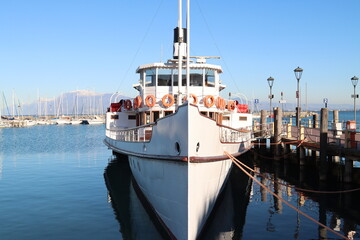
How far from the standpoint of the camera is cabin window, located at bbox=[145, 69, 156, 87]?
1822cm

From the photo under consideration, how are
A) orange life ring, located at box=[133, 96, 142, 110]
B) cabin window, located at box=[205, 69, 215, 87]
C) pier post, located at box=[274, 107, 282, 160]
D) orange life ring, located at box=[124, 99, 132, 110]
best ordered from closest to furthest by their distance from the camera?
orange life ring, located at box=[133, 96, 142, 110] → cabin window, located at box=[205, 69, 215, 87] → orange life ring, located at box=[124, 99, 132, 110] → pier post, located at box=[274, 107, 282, 160]

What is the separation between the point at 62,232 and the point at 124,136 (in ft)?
23.9

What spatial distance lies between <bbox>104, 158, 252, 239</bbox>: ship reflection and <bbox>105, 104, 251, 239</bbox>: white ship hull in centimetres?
70

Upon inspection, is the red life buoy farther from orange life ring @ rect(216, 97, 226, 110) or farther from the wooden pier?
the wooden pier

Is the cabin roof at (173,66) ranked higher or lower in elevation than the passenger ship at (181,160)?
higher

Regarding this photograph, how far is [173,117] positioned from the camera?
11.0 meters

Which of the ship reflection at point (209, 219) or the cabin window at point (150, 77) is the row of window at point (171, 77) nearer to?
the cabin window at point (150, 77)

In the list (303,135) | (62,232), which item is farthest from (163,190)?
(303,135)

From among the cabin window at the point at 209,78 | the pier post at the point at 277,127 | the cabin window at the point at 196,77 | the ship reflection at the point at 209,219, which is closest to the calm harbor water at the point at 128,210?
the ship reflection at the point at 209,219

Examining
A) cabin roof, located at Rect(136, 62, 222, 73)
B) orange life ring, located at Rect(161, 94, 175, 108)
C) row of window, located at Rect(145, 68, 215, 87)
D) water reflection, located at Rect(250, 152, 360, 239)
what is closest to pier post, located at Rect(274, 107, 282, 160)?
water reflection, located at Rect(250, 152, 360, 239)

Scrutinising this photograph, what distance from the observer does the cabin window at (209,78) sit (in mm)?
18547

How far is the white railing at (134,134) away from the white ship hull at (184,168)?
223 cm

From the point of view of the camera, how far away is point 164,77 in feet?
59.8

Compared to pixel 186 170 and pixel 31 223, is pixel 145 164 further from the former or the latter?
pixel 31 223
